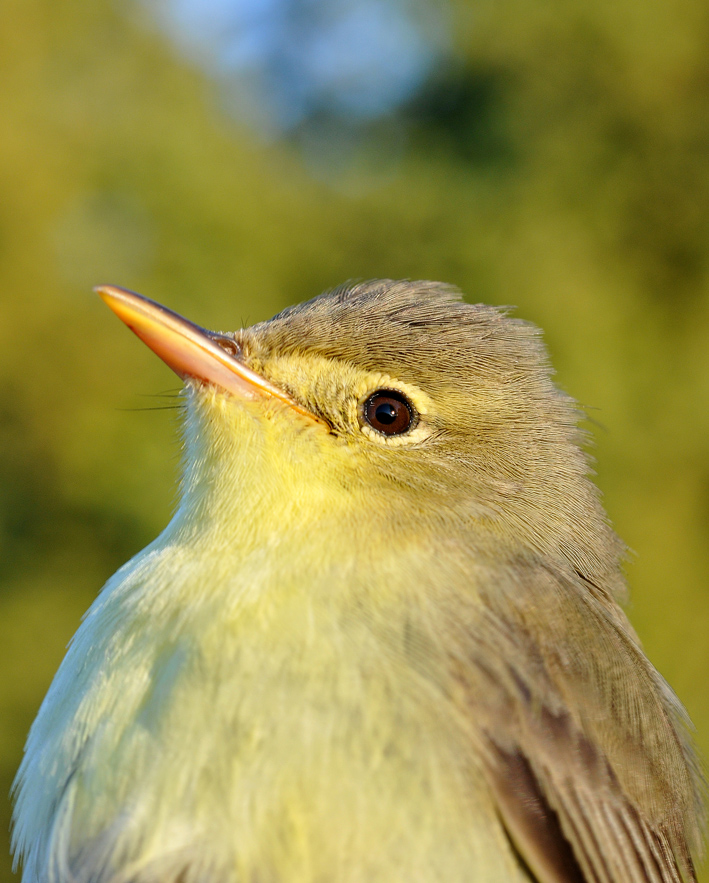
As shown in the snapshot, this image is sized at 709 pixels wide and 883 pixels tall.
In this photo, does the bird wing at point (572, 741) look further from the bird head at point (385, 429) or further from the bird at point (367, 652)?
the bird head at point (385, 429)

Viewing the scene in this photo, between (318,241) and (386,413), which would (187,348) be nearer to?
(386,413)

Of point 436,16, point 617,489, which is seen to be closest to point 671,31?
point 436,16

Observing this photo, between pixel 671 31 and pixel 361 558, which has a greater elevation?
pixel 671 31

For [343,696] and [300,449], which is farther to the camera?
[300,449]

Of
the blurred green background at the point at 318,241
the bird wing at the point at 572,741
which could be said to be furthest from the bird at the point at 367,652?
the blurred green background at the point at 318,241

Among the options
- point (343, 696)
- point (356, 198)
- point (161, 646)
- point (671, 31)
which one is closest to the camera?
point (343, 696)

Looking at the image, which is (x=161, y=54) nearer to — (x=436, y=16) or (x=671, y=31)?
(x=436, y=16)

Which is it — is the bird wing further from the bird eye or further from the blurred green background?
the blurred green background
